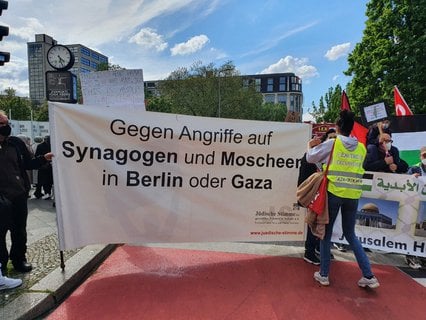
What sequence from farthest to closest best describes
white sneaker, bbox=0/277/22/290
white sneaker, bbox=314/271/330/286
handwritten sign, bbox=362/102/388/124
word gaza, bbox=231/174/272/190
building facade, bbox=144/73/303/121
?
building facade, bbox=144/73/303/121, handwritten sign, bbox=362/102/388/124, word gaza, bbox=231/174/272/190, white sneaker, bbox=314/271/330/286, white sneaker, bbox=0/277/22/290

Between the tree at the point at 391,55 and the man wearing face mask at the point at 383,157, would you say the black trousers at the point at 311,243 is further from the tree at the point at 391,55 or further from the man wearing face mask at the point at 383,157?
the tree at the point at 391,55

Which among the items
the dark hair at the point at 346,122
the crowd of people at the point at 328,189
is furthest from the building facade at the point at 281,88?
the crowd of people at the point at 328,189

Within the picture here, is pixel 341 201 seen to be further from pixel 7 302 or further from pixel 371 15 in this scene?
pixel 371 15

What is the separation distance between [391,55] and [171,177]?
805 inches

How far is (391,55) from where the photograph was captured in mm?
20922

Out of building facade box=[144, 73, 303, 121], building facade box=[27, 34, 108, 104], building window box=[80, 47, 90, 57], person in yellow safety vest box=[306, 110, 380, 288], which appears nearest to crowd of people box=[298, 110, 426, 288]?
person in yellow safety vest box=[306, 110, 380, 288]

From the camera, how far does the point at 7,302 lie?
11.3ft

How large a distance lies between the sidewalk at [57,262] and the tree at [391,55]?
16.0 meters

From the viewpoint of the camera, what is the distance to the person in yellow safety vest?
3971 mm

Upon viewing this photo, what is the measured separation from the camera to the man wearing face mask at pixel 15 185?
3.87m

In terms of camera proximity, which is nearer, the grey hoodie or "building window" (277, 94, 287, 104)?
the grey hoodie

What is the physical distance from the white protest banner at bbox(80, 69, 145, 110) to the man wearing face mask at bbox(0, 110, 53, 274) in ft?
3.07

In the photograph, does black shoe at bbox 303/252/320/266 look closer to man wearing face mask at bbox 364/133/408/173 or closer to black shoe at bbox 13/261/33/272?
man wearing face mask at bbox 364/133/408/173

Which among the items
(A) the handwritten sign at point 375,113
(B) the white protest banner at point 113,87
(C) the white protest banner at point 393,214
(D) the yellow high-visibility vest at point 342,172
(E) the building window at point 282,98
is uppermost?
(E) the building window at point 282,98
